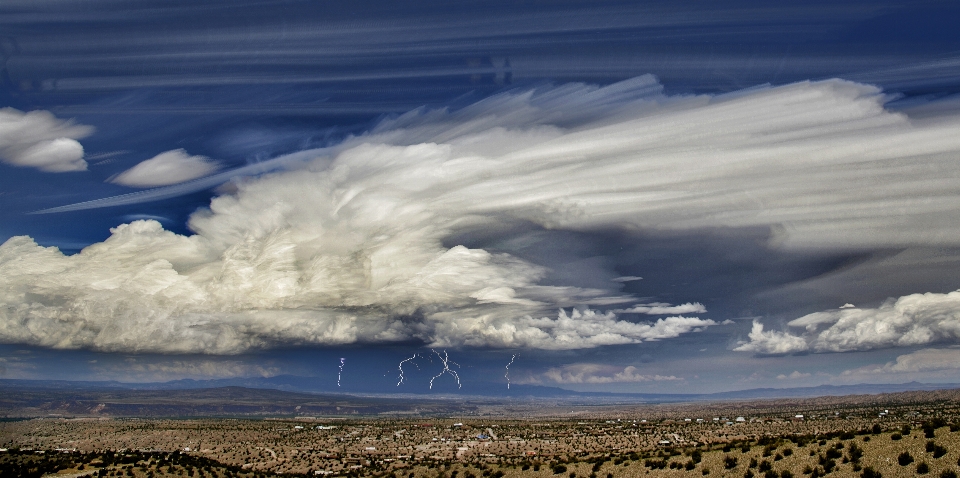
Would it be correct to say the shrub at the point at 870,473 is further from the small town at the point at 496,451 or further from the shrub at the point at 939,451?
the shrub at the point at 939,451

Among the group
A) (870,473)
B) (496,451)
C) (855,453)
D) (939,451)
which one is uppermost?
(939,451)

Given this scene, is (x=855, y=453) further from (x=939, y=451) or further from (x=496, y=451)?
(x=496, y=451)

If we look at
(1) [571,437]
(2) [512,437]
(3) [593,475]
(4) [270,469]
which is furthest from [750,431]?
(4) [270,469]

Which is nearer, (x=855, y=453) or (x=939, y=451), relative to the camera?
(x=939, y=451)

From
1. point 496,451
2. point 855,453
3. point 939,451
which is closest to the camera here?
point 939,451

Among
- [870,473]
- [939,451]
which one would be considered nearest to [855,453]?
[870,473]

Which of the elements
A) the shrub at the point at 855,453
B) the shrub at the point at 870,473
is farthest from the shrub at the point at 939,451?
Result: the shrub at the point at 855,453

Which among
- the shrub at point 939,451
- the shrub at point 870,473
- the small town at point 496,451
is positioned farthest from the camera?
the small town at point 496,451

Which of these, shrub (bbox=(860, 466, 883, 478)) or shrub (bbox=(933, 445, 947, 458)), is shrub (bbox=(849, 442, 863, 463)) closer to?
shrub (bbox=(860, 466, 883, 478))

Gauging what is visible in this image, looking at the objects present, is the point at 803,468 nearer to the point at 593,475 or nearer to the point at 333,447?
the point at 593,475

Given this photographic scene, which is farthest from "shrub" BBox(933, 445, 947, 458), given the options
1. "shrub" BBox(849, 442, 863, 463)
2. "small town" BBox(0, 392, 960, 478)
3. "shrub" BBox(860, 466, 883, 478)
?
"shrub" BBox(849, 442, 863, 463)

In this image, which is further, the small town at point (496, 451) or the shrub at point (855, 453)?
the small town at point (496, 451)
